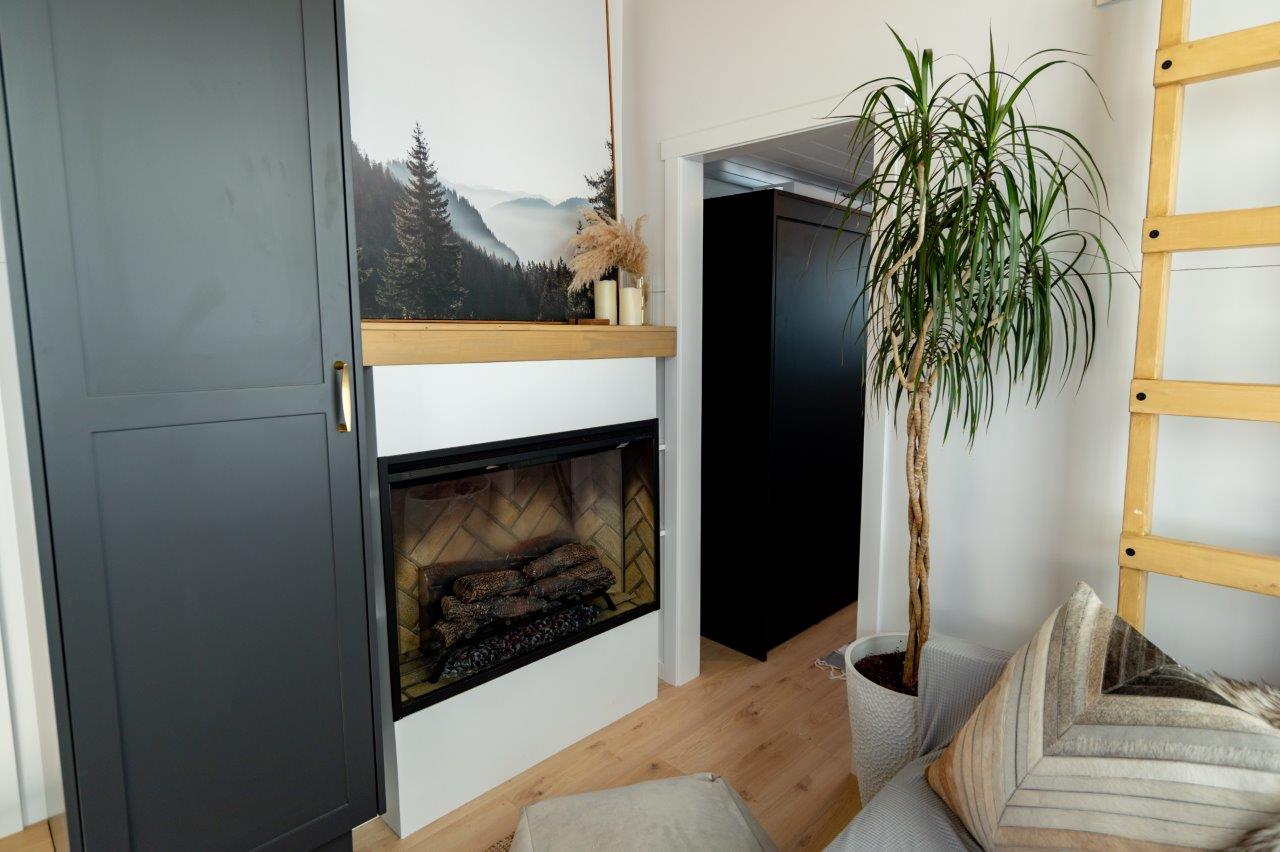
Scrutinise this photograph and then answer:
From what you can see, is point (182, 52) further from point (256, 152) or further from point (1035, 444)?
point (1035, 444)

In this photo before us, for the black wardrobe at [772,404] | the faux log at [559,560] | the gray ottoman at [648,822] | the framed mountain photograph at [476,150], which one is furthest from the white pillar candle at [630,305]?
the gray ottoman at [648,822]

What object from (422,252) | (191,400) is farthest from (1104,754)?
(422,252)

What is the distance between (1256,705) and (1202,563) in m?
0.46

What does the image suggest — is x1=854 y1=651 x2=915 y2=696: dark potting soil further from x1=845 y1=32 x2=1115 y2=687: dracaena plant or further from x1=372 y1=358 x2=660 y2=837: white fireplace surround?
x1=372 y1=358 x2=660 y2=837: white fireplace surround

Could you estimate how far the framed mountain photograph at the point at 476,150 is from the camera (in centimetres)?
202

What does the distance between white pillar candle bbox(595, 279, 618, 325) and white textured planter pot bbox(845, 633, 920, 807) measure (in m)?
1.31

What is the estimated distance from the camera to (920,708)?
1662 millimetres

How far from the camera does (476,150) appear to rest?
2.23 m

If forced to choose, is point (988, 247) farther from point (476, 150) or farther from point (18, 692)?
point (18, 692)

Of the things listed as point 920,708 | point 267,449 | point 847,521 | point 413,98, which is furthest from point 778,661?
point 413,98

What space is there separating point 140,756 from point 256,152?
3.91 ft

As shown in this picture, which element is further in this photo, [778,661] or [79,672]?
[778,661]

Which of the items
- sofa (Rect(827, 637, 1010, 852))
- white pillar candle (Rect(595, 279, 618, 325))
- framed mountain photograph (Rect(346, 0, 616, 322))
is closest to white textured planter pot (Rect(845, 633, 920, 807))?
sofa (Rect(827, 637, 1010, 852))

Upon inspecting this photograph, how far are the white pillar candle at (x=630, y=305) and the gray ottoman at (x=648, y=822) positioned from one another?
1.43m
